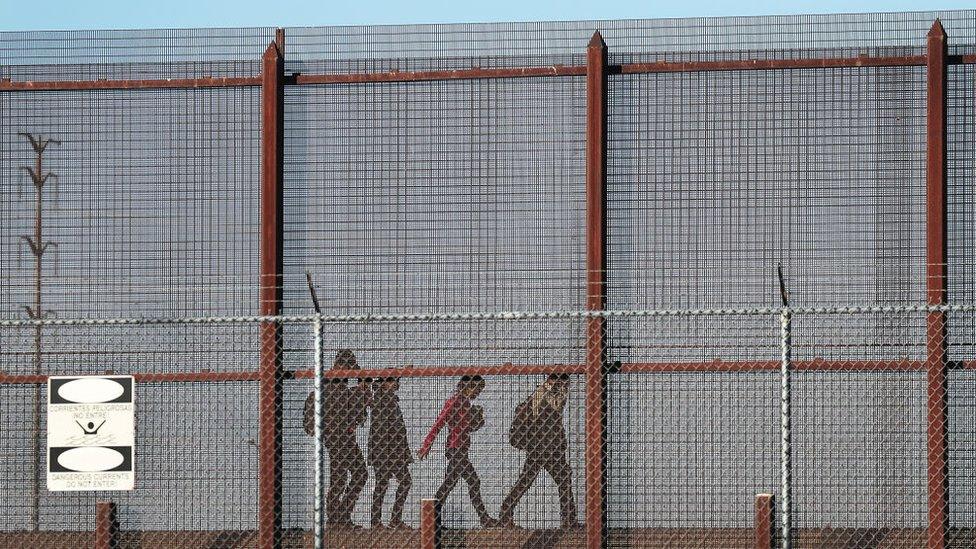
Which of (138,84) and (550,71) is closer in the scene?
(550,71)

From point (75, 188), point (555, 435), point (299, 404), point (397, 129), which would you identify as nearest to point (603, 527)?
point (555, 435)

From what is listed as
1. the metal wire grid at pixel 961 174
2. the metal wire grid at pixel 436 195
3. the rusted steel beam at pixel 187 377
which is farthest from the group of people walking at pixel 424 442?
the metal wire grid at pixel 961 174

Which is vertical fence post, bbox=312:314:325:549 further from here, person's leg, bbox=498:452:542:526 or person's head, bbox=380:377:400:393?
person's leg, bbox=498:452:542:526

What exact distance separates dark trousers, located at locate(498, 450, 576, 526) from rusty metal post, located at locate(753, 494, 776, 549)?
1.40 metres

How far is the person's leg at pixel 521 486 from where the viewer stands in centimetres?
970

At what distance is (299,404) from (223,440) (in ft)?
1.93

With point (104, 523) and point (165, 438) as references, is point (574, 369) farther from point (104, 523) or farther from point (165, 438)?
point (104, 523)

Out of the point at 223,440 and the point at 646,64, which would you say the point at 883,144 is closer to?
the point at 646,64

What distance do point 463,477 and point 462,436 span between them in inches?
13.1

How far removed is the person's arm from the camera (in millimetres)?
9691

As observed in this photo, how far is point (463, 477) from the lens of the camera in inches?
389

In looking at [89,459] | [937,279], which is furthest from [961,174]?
[89,459]

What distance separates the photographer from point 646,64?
10.1 metres

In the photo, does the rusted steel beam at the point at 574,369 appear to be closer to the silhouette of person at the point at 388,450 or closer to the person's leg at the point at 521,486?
the silhouette of person at the point at 388,450
